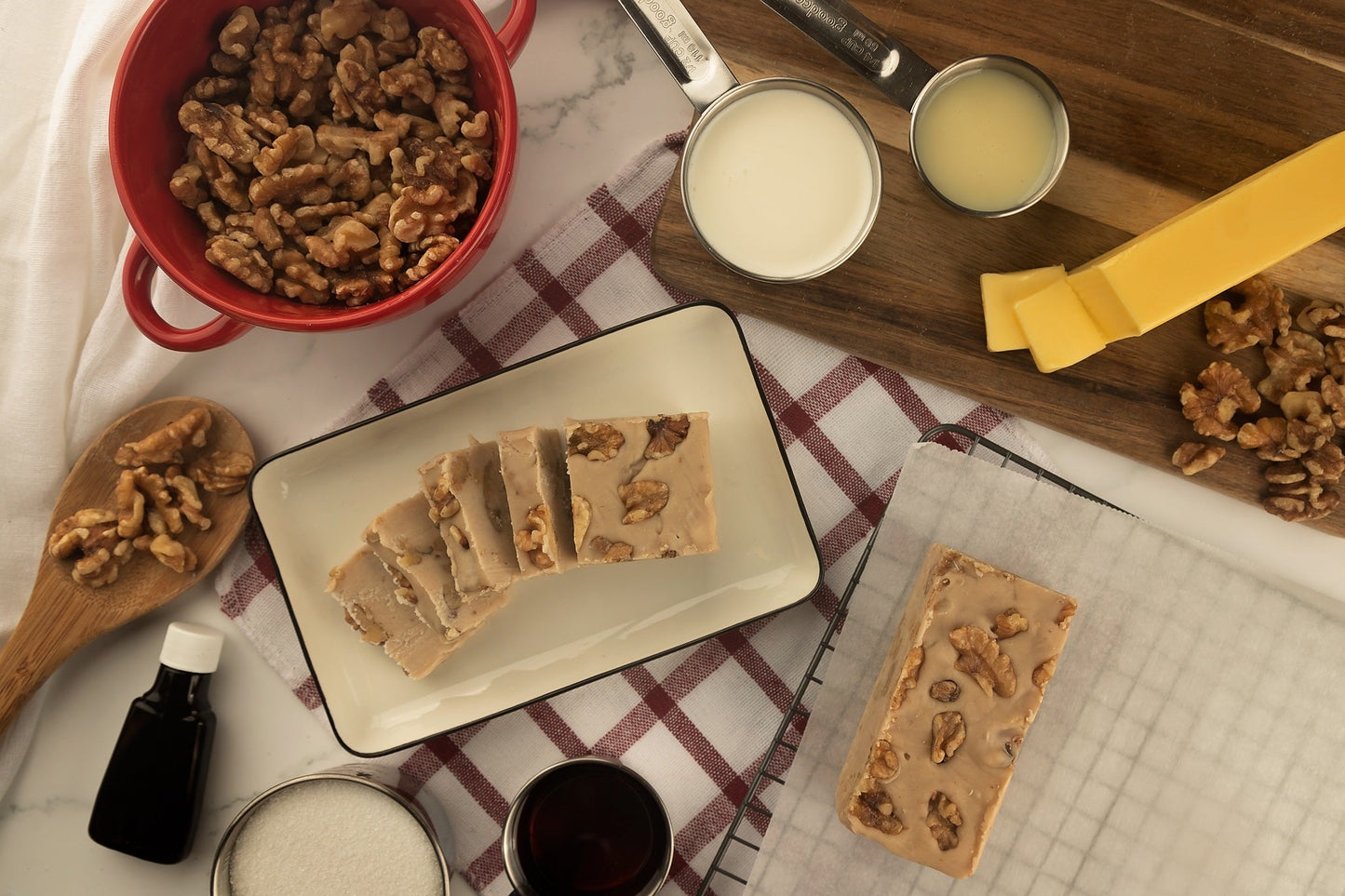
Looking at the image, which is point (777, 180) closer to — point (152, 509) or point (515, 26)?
point (515, 26)

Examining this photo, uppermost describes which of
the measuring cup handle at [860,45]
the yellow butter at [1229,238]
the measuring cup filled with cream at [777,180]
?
the measuring cup handle at [860,45]

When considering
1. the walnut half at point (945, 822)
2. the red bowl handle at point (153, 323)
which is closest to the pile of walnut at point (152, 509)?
the red bowl handle at point (153, 323)

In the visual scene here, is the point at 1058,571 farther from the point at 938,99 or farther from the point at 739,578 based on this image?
the point at 938,99

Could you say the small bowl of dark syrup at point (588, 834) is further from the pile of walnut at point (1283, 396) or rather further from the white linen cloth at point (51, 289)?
the pile of walnut at point (1283, 396)

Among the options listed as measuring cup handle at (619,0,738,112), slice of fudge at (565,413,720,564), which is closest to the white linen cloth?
slice of fudge at (565,413,720,564)

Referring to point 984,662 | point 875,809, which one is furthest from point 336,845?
point 984,662

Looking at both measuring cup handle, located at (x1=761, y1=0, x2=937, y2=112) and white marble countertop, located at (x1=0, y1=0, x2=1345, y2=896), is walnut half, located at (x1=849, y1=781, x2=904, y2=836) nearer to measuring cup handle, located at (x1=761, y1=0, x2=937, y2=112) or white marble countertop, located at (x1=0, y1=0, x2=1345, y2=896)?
white marble countertop, located at (x1=0, y1=0, x2=1345, y2=896)

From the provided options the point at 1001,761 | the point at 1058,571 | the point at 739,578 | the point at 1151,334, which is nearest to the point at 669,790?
the point at 739,578
